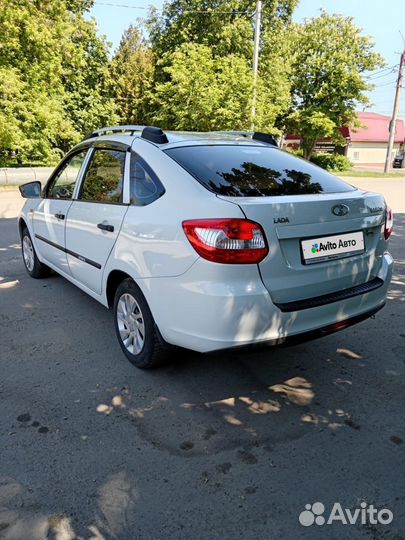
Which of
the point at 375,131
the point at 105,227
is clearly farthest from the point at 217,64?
the point at 375,131

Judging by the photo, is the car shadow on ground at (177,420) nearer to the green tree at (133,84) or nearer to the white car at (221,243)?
the white car at (221,243)

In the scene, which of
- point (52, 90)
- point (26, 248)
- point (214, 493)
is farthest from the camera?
point (52, 90)

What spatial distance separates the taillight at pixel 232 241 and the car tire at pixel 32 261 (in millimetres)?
3435

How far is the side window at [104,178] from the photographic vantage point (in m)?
3.35

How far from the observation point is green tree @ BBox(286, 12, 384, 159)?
3375 centimetres

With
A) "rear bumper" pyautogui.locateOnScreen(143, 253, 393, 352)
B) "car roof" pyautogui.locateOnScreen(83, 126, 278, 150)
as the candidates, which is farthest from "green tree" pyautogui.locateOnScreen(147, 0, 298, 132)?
"rear bumper" pyautogui.locateOnScreen(143, 253, 393, 352)

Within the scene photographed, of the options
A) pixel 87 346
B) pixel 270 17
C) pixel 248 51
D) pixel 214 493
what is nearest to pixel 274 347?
pixel 214 493

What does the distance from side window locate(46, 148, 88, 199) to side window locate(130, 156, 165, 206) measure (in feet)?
3.56

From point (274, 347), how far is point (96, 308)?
2.43 metres

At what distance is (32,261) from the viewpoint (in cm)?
541

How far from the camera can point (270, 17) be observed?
3212cm

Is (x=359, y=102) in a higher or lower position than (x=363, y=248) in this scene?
higher

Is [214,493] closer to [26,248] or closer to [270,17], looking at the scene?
[26,248]

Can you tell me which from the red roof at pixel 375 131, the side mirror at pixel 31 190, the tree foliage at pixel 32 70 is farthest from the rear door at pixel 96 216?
the red roof at pixel 375 131
